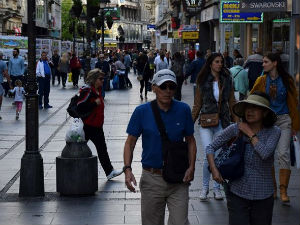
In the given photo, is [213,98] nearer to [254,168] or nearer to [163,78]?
[163,78]

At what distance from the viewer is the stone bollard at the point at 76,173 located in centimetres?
1067

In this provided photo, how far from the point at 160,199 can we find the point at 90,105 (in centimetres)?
514

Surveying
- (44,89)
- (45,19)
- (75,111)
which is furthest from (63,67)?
(45,19)

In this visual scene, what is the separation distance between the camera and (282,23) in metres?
24.2

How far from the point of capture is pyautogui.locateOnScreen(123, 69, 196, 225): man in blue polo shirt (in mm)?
6605

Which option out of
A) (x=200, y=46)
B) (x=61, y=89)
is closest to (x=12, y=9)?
(x=200, y=46)

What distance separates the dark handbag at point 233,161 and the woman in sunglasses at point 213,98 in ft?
12.4

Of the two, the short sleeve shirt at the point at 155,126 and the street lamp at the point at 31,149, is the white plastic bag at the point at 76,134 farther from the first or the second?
the short sleeve shirt at the point at 155,126

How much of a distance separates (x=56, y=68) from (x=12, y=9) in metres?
25.0

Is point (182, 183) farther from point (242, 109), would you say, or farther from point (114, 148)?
point (114, 148)

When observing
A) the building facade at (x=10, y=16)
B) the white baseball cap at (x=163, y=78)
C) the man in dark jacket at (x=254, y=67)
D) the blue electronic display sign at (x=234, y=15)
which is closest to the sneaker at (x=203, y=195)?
the white baseball cap at (x=163, y=78)

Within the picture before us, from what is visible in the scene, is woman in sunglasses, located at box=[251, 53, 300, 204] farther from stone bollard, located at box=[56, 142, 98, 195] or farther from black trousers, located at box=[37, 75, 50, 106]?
black trousers, located at box=[37, 75, 50, 106]

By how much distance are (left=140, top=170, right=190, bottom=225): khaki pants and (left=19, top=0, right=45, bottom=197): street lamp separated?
13.9ft

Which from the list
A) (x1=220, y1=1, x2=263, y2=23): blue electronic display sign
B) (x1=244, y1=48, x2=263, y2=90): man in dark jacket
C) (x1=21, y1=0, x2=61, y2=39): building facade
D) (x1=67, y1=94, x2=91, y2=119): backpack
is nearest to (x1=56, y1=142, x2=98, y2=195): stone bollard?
(x1=67, y1=94, x2=91, y2=119): backpack
